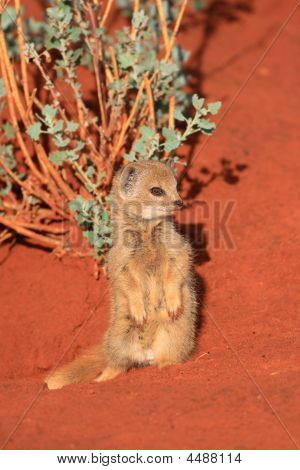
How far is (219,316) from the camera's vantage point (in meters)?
4.49

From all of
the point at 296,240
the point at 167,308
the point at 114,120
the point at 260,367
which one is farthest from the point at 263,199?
the point at 260,367

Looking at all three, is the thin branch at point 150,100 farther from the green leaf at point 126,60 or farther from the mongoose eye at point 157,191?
the mongoose eye at point 157,191

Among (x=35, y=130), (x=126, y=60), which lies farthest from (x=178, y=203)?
(x=126, y=60)

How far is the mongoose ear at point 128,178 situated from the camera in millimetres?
4130

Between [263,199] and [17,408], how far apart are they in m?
2.63

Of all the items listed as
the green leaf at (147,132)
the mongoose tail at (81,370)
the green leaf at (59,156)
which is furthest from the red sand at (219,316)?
the green leaf at (147,132)

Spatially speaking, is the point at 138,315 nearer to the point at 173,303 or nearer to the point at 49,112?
the point at 173,303

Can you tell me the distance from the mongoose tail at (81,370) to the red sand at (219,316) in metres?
0.21

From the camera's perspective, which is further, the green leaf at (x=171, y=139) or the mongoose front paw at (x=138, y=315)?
the green leaf at (x=171, y=139)

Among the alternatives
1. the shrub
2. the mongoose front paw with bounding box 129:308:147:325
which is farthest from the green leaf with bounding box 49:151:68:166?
the mongoose front paw with bounding box 129:308:147:325

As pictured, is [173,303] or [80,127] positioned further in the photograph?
[80,127]

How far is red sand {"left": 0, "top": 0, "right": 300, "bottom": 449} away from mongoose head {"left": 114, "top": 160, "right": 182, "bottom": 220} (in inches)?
32.2

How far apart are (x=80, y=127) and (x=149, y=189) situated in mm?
1020
